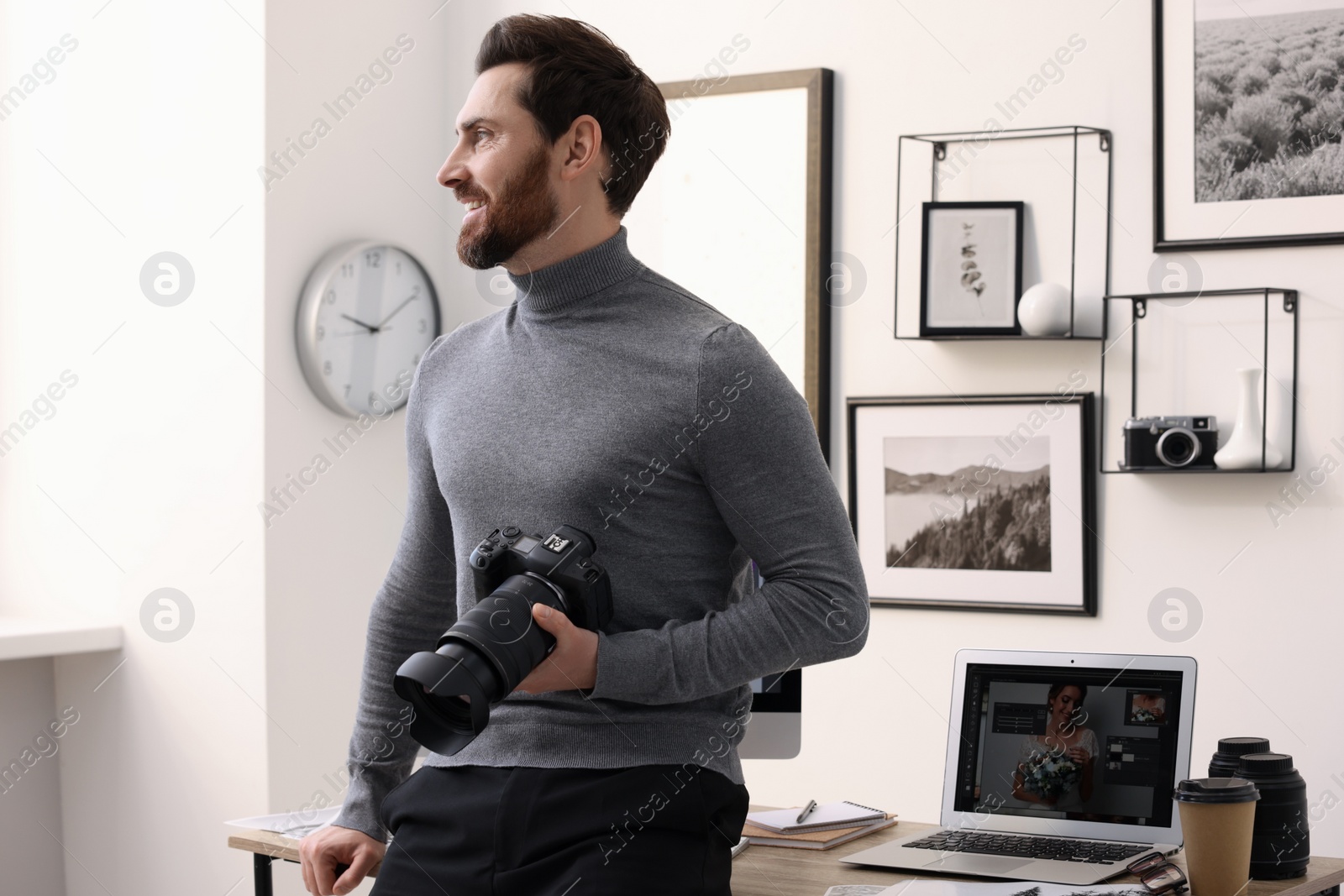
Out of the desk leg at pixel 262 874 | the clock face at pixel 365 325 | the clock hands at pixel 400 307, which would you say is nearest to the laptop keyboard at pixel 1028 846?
the desk leg at pixel 262 874

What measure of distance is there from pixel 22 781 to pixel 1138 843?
2559mm

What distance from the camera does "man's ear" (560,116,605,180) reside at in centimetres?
132

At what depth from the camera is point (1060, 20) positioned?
2754 mm

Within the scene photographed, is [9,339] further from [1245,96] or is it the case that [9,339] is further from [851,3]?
[1245,96]

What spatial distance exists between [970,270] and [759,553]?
171 cm

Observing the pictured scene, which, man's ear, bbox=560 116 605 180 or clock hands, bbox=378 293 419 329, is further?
clock hands, bbox=378 293 419 329

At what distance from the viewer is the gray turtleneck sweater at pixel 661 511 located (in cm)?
121

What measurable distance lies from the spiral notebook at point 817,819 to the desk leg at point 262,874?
2.20ft

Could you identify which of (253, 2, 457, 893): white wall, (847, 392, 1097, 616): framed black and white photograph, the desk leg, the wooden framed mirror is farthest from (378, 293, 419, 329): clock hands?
the desk leg

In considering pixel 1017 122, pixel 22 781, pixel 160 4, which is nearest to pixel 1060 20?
pixel 1017 122

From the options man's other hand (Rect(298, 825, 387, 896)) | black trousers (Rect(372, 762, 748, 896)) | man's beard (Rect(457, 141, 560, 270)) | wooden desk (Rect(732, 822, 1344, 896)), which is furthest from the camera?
wooden desk (Rect(732, 822, 1344, 896))

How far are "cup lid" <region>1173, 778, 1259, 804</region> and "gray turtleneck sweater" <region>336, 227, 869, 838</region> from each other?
48 cm

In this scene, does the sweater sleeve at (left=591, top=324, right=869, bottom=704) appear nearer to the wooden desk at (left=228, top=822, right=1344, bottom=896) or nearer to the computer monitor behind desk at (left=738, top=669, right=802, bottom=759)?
the wooden desk at (left=228, top=822, right=1344, bottom=896)

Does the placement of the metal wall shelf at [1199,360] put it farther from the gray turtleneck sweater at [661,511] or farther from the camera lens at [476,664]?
the camera lens at [476,664]
